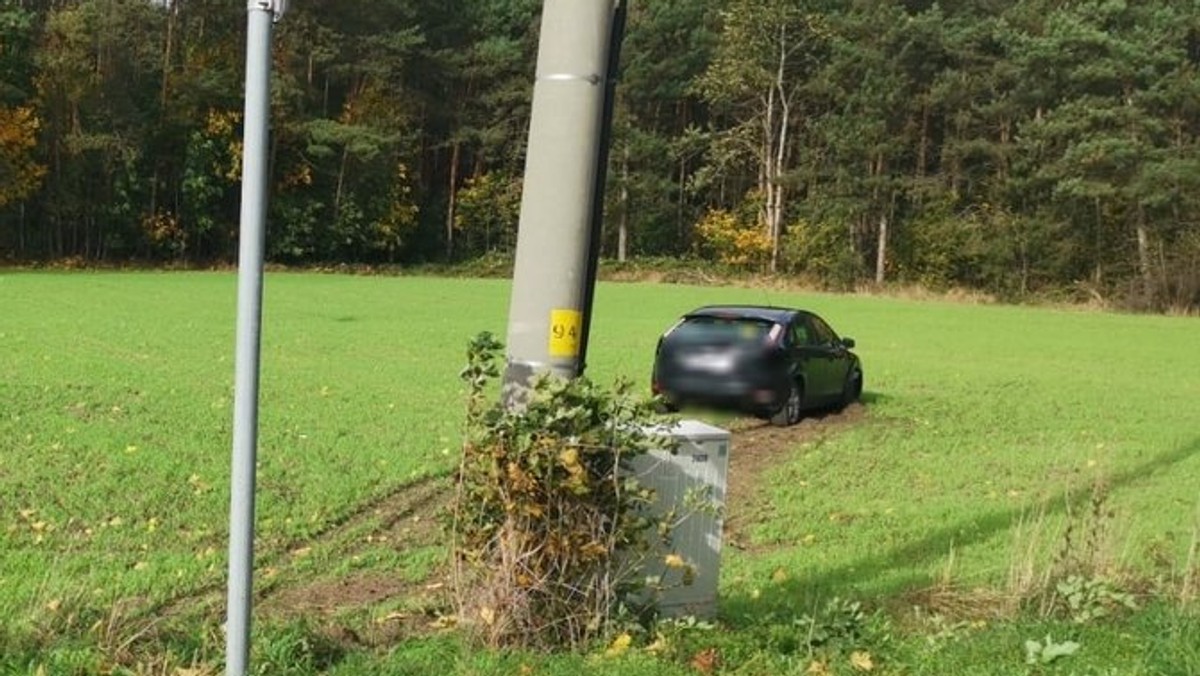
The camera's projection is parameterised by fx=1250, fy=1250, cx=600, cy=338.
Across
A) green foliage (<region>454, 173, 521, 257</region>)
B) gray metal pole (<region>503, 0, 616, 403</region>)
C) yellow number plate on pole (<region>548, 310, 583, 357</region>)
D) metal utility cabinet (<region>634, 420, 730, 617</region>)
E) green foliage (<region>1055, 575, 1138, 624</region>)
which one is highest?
gray metal pole (<region>503, 0, 616, 403</region>)

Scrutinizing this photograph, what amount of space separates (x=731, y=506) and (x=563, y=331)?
248 inches

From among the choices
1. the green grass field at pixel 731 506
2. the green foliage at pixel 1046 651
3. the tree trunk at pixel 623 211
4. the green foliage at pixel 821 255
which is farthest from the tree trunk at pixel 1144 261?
the green foliage at pixel 1046 651

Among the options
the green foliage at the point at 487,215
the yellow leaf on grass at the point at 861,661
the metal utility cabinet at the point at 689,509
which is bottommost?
the green foliage at the point at 487,215

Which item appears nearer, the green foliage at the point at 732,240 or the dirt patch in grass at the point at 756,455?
the dirt patch in grass at the point at 756,455

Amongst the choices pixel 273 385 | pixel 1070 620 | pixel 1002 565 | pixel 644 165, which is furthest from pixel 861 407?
pixel 644 165

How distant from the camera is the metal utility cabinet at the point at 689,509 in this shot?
536cm

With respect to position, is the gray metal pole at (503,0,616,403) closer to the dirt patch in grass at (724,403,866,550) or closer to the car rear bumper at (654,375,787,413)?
the dirt patch in grass at (724,403,866,550)

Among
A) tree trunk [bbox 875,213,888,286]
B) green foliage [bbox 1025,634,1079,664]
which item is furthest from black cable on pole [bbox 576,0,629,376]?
tree trunk [bbox 875,213,888,286]

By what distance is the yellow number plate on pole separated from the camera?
499 cm

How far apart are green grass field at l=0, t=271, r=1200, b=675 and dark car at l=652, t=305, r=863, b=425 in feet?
3.05

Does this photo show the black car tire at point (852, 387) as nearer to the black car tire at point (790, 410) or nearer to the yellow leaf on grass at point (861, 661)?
the black car tire at point (790, 410)

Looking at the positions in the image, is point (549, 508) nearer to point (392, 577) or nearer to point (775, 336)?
point (392, 577)

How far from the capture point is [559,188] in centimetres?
491

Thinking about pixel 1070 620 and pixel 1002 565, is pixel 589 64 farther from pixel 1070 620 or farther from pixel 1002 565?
pixel 1002 565
